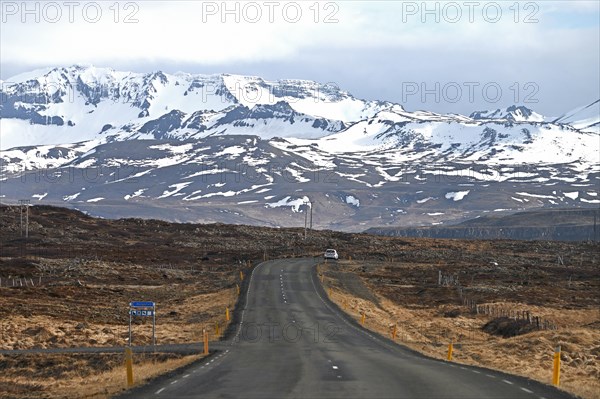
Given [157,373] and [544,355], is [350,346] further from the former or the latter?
[157,373]

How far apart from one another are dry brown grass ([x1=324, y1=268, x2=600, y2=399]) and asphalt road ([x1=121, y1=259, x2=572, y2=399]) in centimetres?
222

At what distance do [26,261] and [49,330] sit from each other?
6397 centimetres

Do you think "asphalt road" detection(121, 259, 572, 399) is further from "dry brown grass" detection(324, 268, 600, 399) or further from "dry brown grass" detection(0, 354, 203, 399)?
"dry brown grass" detection(324, 268, 600, 399)

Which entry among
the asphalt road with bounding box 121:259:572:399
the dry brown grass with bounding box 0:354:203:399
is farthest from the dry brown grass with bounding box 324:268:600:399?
the dry brown grass with bounding box 0:354:203:399

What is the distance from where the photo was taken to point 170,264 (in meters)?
130

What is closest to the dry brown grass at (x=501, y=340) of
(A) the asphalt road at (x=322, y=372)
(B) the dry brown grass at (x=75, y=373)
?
(A) the asphalt road at (x=322, y=372)

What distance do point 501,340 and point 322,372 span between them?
87.3ft

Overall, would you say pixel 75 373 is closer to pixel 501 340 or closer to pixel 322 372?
pixel 322 372

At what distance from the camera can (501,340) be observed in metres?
60.6

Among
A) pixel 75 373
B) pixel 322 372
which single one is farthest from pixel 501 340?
pixel 75 373

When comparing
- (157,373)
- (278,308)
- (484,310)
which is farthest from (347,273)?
(157,373)

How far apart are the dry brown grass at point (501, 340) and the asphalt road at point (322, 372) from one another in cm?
222

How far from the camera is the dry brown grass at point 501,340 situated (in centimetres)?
4438

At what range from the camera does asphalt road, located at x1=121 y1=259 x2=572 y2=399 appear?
99.3ft
